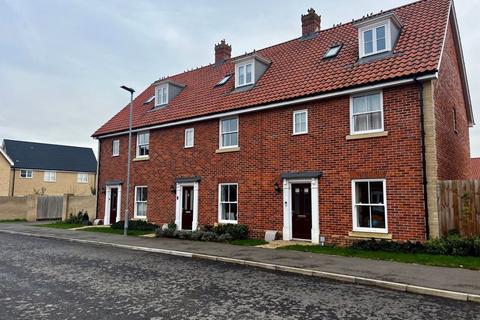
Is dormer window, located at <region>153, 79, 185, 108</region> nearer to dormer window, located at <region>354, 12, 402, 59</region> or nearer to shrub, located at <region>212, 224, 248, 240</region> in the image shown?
shrub, located at <region>212, 224, 248, 240</region>

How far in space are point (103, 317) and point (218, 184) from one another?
11.4m

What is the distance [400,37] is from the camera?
1413 centimetres

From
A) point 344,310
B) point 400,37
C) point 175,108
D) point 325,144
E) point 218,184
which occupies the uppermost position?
point 400,37

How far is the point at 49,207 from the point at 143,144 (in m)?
14.1

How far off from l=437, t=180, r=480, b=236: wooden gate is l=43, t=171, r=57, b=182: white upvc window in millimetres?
43773

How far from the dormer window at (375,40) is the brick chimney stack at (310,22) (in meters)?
5.54

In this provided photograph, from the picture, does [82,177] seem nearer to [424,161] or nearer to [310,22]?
[310,22]

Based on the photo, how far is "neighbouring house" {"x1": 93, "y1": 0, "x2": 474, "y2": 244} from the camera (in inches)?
471

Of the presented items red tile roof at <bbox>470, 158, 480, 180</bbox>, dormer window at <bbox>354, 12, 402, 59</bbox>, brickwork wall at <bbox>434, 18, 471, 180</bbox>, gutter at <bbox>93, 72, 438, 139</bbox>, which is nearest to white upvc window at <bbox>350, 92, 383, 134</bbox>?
gutter at <bbox>93, 72, 438, 139</bbox>

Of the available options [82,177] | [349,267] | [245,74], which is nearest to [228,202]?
[245,74]

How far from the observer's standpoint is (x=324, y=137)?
45.2 ft

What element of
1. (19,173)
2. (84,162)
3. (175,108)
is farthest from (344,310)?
(84,162)

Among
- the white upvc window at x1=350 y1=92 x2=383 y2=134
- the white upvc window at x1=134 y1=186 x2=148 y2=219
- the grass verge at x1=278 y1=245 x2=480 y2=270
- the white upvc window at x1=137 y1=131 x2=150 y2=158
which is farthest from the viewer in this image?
the white upvc window at x1=137 y1=131 x2=150 y2=158

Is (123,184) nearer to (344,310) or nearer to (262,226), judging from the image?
(262,226)
